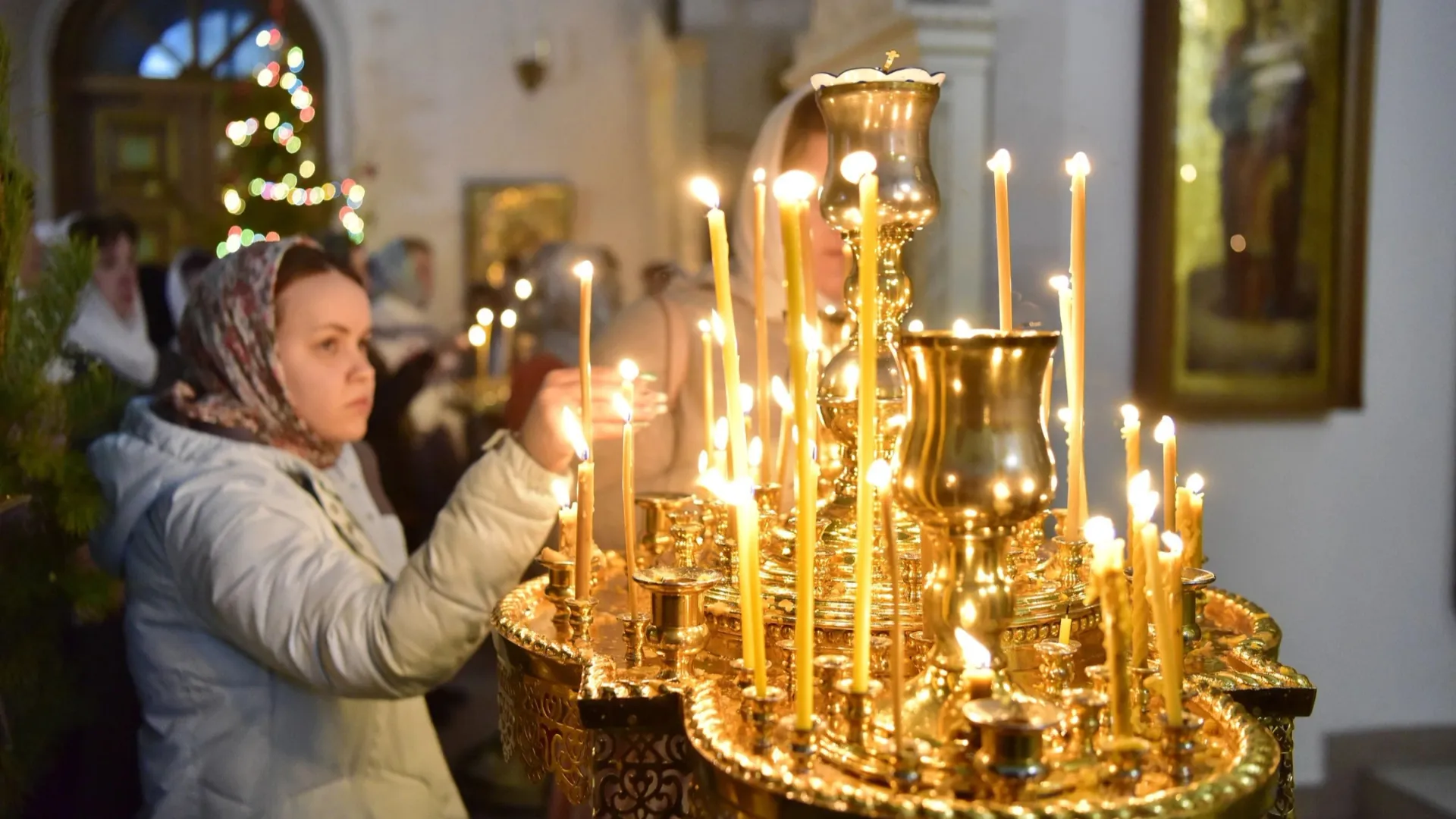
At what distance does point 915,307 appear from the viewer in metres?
3.22

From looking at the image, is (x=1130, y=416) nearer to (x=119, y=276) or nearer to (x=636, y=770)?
(x=636, y=770)

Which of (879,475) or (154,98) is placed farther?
(154,98)

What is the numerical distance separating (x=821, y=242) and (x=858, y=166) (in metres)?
1.06

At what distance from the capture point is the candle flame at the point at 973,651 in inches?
36.7

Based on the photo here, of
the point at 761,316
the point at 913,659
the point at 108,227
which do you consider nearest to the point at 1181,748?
the point at 913,659

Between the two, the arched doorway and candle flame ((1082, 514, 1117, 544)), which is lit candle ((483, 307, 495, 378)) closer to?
candle flame ((1082, 514, 1117, 544))

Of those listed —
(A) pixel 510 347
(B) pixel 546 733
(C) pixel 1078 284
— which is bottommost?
(B) pixel 546 733

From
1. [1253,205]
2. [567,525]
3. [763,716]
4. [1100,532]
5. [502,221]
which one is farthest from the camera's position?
[502,221]

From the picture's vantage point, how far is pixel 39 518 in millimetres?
1795

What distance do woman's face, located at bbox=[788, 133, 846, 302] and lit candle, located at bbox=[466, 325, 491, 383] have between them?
84 centimetres

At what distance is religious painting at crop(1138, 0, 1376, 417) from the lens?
2.97 metres

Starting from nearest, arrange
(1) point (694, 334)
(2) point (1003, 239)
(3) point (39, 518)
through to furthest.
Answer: (2) point (1003, 239), (3) point (39, 518), (1) point (694, 334)

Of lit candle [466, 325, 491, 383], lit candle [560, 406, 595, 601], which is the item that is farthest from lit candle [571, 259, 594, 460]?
lit candle [466, 325, 491, 383]

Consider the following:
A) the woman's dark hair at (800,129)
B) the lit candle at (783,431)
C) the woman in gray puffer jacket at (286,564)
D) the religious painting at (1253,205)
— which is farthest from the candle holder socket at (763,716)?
the religious painting at (1253,205)
